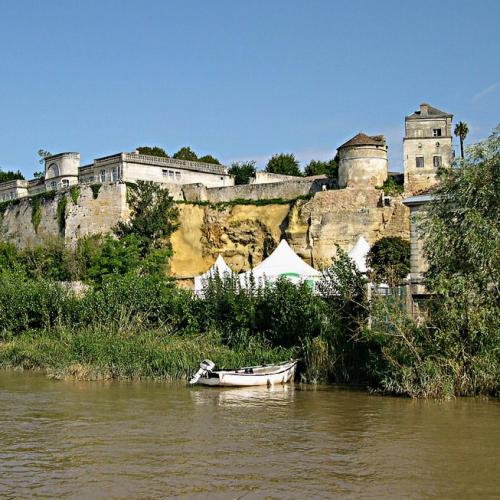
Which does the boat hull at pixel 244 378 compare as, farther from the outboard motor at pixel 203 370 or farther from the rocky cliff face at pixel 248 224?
the rocky cliff face at pixel 248 224

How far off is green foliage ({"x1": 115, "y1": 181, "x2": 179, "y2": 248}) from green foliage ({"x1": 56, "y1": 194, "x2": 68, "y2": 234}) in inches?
148

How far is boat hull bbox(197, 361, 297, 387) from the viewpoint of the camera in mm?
17719

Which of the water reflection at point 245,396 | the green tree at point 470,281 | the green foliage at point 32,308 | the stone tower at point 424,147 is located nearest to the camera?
the green tree at point 470,281

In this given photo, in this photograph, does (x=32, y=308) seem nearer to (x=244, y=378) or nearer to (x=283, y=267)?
(x=244, y=378)

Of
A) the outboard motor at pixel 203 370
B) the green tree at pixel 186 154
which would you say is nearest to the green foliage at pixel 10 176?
the green tree at pixel 186 154

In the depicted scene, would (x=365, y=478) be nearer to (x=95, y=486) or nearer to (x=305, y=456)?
(x=305, y=456)

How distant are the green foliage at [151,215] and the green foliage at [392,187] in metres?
10.2

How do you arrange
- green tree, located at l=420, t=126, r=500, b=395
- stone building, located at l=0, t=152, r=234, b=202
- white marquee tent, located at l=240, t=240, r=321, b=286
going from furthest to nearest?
stone building, located at l=0, t=152, r=234, b=202
white marquee tent, located at l=240, t=240, r=321, b=286
green tree, located at l=420, t=126, r=500, b=395

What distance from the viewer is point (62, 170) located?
44812 millimetres

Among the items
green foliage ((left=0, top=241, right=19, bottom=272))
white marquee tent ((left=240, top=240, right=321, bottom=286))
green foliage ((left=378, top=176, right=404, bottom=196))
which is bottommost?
white marquee tent ((left=240, top=240, right=321, bottom=286))

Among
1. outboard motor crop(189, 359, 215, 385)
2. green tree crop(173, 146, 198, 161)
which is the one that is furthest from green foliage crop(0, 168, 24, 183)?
outboard motor crop(189, 359, 215, 385)

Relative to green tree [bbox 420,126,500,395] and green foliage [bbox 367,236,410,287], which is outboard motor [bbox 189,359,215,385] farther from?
green foliage [bbox 367,236,410,287]

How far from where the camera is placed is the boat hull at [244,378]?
58.1 feet

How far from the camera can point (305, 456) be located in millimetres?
11320
